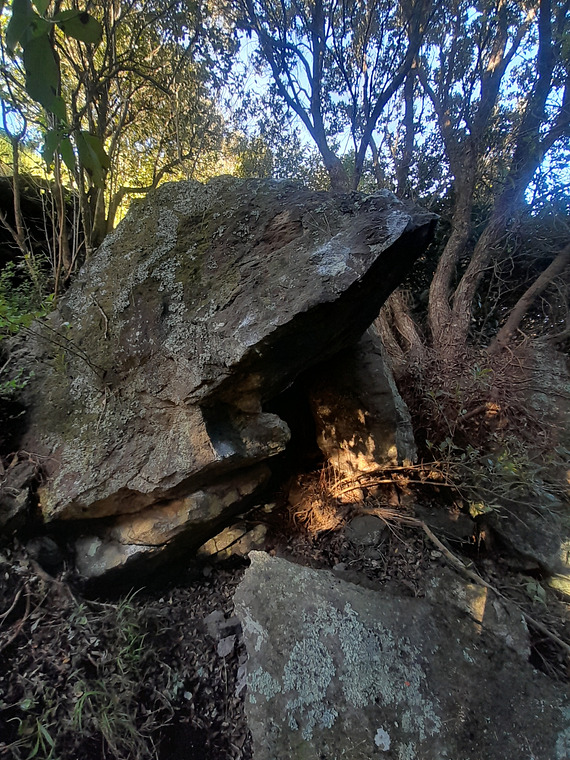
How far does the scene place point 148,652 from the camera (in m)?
1.89

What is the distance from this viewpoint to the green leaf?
31.1 inches

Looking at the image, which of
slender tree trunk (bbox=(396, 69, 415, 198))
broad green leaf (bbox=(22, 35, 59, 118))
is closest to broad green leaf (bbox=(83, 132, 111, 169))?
broad green leaf (bbox=(22, 35, 59, 118))

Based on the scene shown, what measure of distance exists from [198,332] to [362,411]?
128cm

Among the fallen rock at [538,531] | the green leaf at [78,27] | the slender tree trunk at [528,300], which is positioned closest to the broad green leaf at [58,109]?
the green leaf at [78,27]

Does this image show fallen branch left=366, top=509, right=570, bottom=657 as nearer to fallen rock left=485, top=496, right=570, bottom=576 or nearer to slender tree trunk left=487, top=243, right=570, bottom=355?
fallen rock left=485, top=496, right=570, bottom=576

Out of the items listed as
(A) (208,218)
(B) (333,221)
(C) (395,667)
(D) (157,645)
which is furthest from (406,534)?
(A) (208,218)

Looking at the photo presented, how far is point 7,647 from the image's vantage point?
166 centimetres

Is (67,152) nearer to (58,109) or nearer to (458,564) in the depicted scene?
(58,109)

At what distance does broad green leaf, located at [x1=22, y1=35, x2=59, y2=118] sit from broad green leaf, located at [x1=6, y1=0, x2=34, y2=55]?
0.09ft

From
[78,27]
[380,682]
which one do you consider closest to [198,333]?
[78,27]

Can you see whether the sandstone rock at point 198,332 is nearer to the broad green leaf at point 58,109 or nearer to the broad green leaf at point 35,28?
the broad green leaf at point 58,109

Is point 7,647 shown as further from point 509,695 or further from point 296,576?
point 509,695

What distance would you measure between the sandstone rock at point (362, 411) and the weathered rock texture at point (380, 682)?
879 mm

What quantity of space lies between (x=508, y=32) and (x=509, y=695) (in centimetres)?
661
